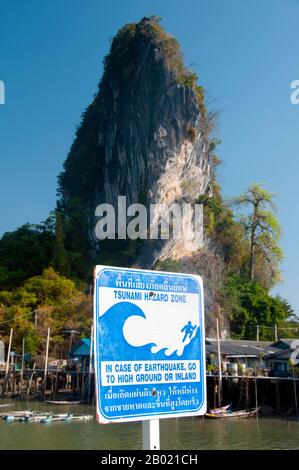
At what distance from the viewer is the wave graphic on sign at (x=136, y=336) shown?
2287 millimetres

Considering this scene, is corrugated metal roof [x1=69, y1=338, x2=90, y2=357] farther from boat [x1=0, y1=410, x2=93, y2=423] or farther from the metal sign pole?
the metal sign pole

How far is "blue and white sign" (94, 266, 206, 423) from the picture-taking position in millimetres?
2250

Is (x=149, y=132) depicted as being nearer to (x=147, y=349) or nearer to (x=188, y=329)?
(x=188, y=329)

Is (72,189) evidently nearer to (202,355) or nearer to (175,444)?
(175,444)

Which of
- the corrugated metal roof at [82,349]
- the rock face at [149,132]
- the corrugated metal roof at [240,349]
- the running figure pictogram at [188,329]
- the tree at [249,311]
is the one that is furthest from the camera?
the rock face at [149,132]

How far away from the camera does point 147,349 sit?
2.37 m

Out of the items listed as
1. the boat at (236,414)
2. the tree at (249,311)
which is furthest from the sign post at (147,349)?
the tree at (249,311)

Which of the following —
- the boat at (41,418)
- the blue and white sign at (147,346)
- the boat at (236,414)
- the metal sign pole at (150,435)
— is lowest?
the boat at (41,418)

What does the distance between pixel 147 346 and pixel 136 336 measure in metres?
0.08

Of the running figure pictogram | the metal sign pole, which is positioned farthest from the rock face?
the metal sign pole

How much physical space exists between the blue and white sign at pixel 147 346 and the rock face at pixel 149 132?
128 ft

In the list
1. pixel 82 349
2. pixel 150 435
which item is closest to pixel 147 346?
pixel 150 435

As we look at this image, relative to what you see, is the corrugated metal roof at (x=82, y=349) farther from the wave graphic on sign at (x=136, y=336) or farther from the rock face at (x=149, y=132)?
the wave graphic on sign at (x=136, y=336)

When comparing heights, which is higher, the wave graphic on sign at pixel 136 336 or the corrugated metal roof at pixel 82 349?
the wave graphic on sign at pixel 136 336
